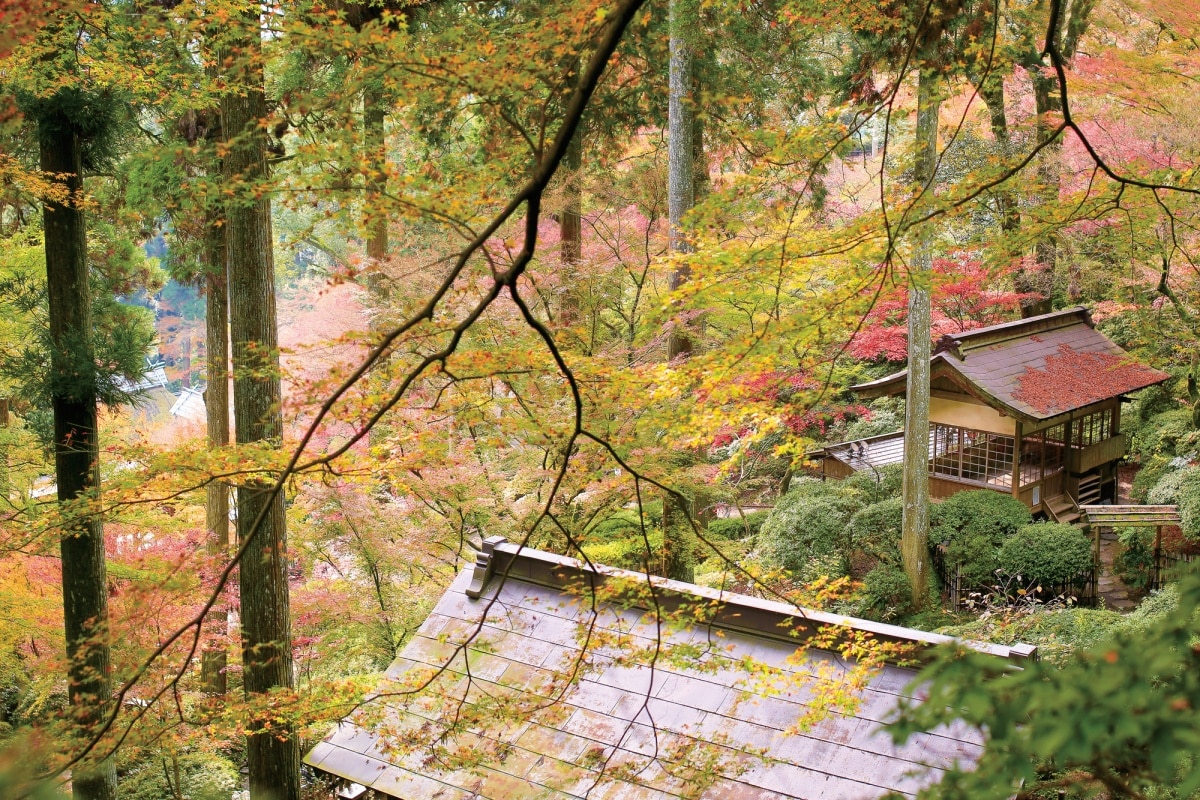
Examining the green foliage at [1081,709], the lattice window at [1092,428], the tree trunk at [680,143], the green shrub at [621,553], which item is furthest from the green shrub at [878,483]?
the green foliage at [1081,709]

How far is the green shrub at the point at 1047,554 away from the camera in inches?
395

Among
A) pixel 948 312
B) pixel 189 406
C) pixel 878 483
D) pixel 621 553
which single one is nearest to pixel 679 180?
pixel 621 553

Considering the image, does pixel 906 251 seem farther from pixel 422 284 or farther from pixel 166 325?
pixel 166 325

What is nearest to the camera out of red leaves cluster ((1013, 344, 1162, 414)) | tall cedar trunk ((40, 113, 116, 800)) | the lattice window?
tall cedar trunk ((40, 113, 116, 800))

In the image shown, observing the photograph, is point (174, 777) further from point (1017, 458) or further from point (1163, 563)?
point (1163, 563)

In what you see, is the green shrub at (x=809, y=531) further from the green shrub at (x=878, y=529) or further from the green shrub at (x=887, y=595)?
the green shrub at (x=887, y=595)

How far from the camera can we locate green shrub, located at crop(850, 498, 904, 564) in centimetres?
1101

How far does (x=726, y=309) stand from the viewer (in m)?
10.3

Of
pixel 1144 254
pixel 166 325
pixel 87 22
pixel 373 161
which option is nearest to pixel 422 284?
pixel 87 22

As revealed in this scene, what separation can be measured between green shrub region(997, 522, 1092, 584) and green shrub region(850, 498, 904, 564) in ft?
4.07

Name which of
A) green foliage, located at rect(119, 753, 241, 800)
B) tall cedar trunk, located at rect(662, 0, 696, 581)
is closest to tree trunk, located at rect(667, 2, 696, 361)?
tall cedar trunk, located at rect(662, 0, 696, 581)

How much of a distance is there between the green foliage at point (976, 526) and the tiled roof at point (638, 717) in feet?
19.9

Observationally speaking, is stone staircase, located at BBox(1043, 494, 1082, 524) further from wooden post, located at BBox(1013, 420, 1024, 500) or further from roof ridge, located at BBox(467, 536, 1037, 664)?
roof ridge, located at BBox(467, 536, 1037, 664)

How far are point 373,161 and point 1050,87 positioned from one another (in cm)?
1214
